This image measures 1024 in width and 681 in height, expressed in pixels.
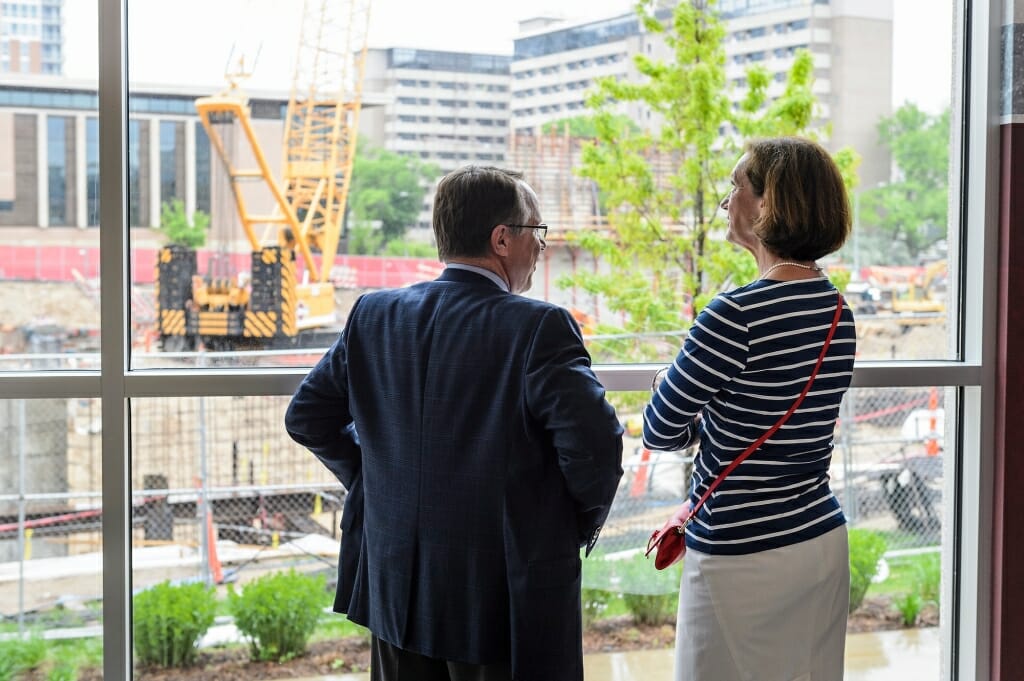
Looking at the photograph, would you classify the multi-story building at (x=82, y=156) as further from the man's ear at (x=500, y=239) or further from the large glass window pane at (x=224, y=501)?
the man's ear at (x=500, y=239)

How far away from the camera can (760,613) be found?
69.9 inches

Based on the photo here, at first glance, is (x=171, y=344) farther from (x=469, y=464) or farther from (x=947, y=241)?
(x=947, y=241)

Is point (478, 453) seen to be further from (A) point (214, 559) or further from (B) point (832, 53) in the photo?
(B) point (832, 53)

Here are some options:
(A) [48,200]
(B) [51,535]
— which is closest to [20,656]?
(B) [51,535]

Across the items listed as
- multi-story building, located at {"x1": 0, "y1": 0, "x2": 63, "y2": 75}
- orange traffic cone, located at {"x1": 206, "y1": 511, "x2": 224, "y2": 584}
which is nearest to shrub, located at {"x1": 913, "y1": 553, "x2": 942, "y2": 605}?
orange traffic cone, located at {"x1": 206, "y1": 511, "x2": 224, "y2": 584}

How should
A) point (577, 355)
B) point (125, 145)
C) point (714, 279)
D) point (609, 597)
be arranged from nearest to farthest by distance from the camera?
point (577, 355) → point (125, 145) → point (609, 597) → point (714, 279)

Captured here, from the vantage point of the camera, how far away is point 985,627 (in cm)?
247

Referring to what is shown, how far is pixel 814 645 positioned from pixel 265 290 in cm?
137

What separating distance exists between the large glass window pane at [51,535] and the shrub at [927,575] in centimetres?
199

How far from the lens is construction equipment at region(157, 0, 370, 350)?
222 cm

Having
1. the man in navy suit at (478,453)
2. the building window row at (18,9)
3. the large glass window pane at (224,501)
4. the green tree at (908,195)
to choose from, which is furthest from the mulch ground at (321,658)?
the building window row at (18,9)

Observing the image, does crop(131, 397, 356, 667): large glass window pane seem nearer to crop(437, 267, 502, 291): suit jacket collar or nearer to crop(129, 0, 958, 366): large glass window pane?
crop(129, 0, 958, 366): large glass window pane

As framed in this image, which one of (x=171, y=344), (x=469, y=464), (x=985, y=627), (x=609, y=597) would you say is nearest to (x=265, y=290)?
(x=171, y=344)

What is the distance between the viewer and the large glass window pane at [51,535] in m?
2.20
